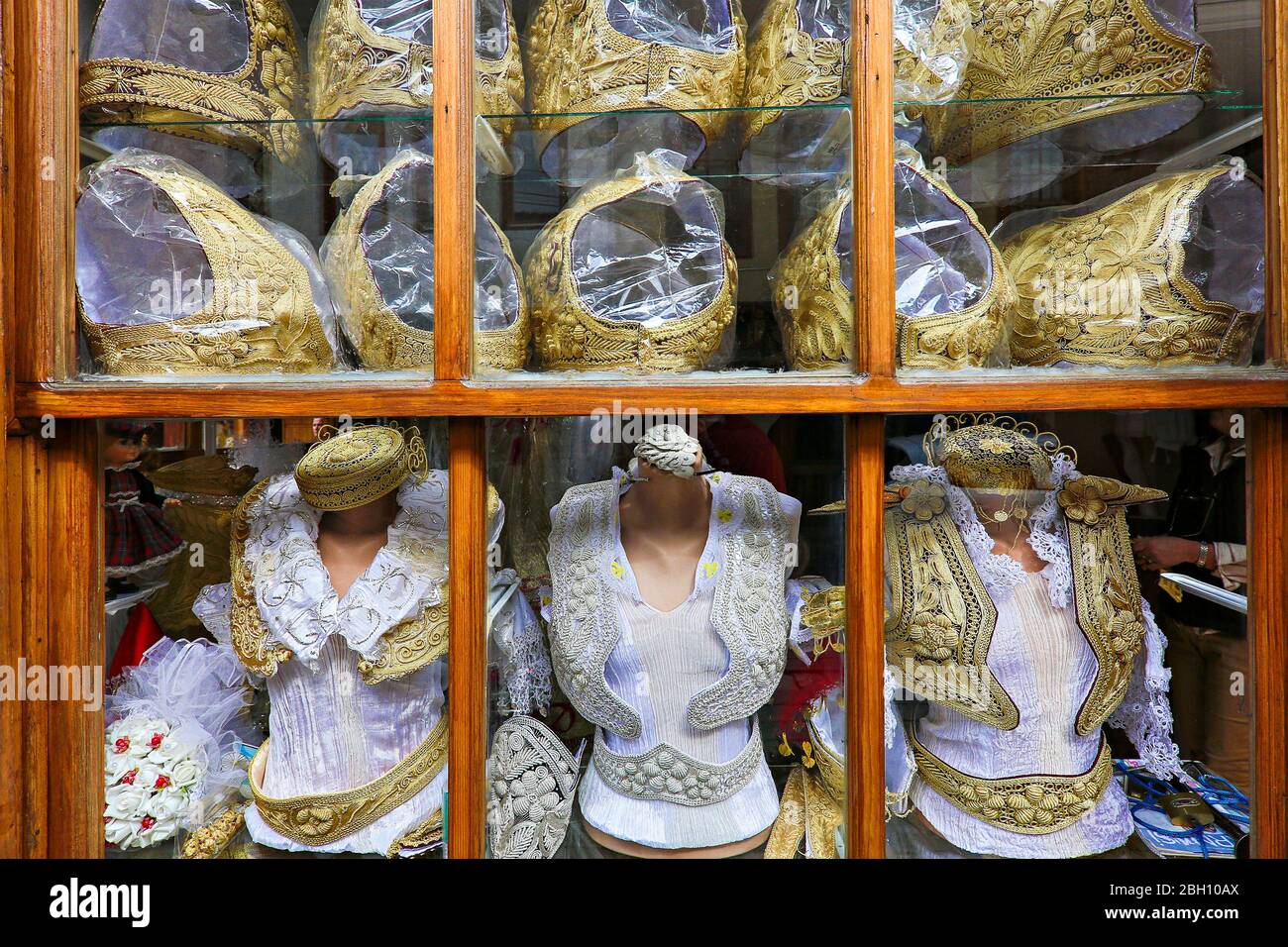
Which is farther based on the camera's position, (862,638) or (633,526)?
(633,526)

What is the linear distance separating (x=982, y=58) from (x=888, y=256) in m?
0.48

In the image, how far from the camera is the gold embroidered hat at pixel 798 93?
1.22m

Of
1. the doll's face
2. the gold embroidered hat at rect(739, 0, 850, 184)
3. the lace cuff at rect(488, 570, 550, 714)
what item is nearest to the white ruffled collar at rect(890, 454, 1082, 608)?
the gold embroidered hat at rect(739, 0, 850, 184)

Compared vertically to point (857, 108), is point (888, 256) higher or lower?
lower

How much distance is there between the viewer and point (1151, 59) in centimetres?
124

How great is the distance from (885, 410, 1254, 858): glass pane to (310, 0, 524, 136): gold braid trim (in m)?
0.87

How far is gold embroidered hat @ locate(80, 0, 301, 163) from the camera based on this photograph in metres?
1.21

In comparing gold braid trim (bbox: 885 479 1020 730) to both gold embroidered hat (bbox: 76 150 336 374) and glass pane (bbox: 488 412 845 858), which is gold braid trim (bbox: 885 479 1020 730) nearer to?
glass pane (bbox: 488 412 845 858)

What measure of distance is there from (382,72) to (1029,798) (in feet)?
4.99

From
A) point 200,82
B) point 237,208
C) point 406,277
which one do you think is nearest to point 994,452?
point 406,277

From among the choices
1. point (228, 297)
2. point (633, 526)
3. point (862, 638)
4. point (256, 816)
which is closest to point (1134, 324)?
point (862, 638)

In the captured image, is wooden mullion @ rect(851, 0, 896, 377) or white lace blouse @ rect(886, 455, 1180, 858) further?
white lace blouse @ rect(886, 455, 1180, 858)

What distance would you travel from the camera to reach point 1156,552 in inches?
50.3

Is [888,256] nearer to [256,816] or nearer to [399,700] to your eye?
[399,700]
